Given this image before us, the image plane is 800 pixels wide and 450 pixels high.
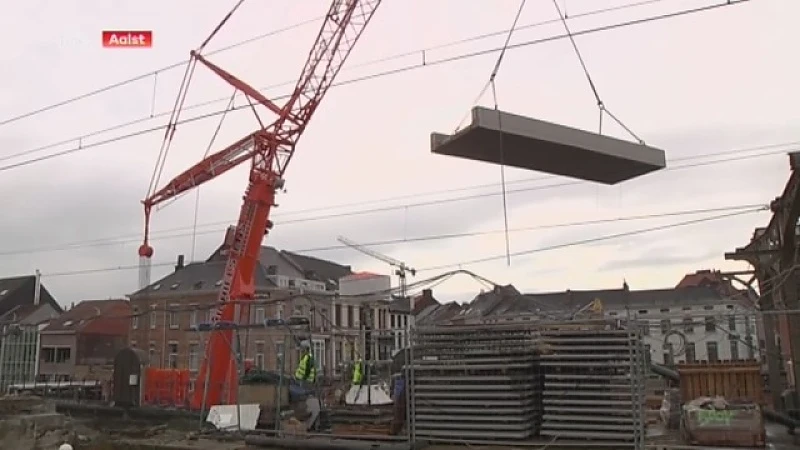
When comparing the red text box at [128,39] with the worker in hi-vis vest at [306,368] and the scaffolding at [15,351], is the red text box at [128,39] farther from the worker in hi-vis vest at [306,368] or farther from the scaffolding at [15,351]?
the scaffolding at [15,351]

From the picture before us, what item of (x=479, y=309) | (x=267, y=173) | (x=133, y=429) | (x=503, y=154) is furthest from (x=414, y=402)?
(x=479, y=309)

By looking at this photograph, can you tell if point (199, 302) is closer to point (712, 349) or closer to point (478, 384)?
point (478, 384)

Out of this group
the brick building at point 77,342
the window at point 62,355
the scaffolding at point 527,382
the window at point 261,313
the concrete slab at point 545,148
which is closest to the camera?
the concrete slab at point 545,148

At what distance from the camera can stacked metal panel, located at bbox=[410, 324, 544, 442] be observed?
39.7ft

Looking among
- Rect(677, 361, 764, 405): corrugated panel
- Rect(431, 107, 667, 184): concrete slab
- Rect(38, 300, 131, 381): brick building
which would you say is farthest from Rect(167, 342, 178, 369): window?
Rect(431, 107, 667, 184): concrete slab

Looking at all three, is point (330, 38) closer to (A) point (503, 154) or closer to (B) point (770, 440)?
(A) point (503, 154)

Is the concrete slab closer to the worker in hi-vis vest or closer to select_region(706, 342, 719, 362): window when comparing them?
the worker in hi-vis vest

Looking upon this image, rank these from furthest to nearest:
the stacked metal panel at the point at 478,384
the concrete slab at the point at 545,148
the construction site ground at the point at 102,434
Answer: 1. the construction site ground at the point at 102,434
2. the stacked metal panel at the point at 478,384
3. the concrete slab at the point at 545,148

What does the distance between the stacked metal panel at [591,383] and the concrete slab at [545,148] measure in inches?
106

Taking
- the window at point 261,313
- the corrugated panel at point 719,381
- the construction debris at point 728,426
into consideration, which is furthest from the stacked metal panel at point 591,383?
the window at point 261,313

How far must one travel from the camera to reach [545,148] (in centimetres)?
1027

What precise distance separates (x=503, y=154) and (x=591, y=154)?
135 centimetres

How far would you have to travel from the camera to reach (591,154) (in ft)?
33.7

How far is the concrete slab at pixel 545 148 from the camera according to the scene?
9.49 m
